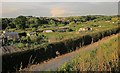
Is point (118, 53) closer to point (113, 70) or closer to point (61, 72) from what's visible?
point (113, 70)

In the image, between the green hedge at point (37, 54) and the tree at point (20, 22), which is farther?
the tree at point (20, 22)

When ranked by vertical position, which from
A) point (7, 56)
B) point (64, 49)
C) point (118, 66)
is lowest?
point (64, 49)

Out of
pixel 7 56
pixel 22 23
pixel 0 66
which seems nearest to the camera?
pixel 0 66

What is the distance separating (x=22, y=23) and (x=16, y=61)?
7884 cm

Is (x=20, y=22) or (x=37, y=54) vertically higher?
(x=37, y=54)

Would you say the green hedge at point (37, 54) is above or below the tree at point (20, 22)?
above

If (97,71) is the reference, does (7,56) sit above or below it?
below

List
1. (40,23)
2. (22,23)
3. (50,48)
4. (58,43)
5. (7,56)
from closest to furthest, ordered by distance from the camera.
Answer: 1. (7,56)
2. (50,48)
3. (58,43)
4. (22,23)
5. (40,23)

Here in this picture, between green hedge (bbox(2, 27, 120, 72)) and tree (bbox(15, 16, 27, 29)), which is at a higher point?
green hedge (bbox(2, 27, 120, 72))

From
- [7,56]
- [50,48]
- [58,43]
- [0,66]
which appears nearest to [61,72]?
[0,66]

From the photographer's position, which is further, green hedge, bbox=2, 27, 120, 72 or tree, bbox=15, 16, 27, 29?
tree, bbox=15, 16, 27, 29

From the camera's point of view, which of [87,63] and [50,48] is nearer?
[87,63]

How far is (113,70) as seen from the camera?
572 centimetres

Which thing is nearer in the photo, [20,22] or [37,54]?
[37,54]
